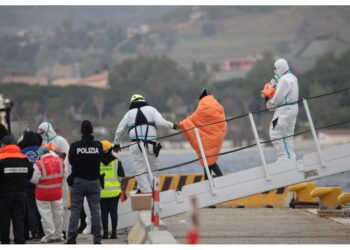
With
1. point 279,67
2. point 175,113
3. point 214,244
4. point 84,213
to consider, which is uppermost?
point 175,113

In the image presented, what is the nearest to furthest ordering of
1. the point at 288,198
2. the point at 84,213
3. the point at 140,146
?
the point at 140,146 → the point at 84,213 → the point at 288,198

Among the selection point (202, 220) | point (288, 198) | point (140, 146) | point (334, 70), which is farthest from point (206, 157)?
point (334, 70)

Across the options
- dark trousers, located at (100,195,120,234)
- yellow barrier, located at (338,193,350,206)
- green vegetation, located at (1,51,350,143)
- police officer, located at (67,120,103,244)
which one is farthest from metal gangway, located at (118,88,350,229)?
green vegetation, located at (1,51,350,143)

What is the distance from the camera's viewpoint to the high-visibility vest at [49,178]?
58.3 ft

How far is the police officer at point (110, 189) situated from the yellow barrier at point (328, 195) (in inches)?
186

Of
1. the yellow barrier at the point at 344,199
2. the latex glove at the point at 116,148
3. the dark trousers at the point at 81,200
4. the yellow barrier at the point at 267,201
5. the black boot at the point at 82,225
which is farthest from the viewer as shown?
the yellow barrier at the point at 267,201

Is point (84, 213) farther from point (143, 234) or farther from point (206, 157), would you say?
point (143, 234)

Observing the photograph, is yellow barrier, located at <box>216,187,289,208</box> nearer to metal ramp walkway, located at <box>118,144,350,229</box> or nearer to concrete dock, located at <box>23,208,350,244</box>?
concrete dock, located at <box>23,208,350,244</box>

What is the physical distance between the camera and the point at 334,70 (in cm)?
18025

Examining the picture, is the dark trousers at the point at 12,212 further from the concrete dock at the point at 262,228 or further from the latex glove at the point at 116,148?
the latex glove at the point at 116,148

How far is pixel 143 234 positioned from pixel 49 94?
174470mm

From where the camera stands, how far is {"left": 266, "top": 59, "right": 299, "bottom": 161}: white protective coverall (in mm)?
18438

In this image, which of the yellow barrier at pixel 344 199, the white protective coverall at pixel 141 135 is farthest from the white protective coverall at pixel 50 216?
the yellow barrier at pixel 344 199
